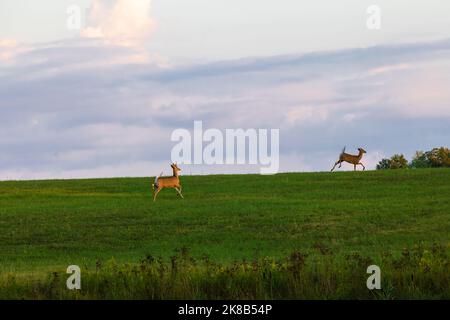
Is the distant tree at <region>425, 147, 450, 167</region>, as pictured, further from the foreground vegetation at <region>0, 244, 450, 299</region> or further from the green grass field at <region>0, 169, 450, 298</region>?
the foreground vegetation at <region>0, 244, 450, 299</region>

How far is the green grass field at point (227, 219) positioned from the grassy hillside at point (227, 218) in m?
0.04

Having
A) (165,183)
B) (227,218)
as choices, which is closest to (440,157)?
(165,183)

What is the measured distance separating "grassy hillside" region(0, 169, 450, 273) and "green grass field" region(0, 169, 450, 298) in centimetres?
4

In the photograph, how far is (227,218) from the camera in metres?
39.4

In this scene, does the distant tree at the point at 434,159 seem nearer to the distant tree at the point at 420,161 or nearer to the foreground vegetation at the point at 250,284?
the distant tree at the point at 420,161

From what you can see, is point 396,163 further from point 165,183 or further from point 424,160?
point 165,183

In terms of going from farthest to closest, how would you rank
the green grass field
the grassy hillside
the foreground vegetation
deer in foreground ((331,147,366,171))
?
deer in foreground ((331,147,366,171)), the grassy hillside, the green grass field, the foreground vegetation

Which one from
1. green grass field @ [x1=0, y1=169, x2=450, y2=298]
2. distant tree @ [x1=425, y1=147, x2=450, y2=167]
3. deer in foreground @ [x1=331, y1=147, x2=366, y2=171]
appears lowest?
green grass field @ [x1=0, y1=169, x2=450, y2=298]

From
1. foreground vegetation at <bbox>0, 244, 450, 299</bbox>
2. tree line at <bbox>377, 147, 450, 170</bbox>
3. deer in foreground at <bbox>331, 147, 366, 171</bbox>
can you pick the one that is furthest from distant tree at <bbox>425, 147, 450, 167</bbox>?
foreground vegetation at <bbox>0, 244, 450, 299</bbox>

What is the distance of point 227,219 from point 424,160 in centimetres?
5097

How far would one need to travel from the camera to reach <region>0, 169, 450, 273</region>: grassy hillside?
32688 millimetres
